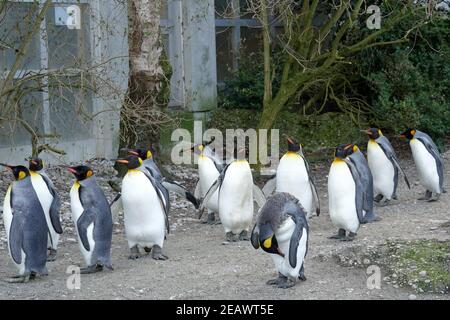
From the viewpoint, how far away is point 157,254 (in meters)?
6.59

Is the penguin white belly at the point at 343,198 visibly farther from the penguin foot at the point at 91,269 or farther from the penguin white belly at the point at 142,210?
the penguin foot at the point at 91,269

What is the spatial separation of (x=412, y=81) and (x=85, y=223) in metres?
6.92

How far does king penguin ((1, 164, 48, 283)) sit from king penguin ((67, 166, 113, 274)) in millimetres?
282

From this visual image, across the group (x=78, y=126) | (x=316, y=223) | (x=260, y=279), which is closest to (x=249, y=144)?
(x=78, y=126)

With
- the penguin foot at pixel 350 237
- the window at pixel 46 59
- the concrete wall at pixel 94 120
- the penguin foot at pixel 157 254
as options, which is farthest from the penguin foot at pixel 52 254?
the concrete wall at pixel 94 120

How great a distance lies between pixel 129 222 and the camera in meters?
6.61

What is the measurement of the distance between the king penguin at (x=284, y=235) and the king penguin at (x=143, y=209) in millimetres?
1349

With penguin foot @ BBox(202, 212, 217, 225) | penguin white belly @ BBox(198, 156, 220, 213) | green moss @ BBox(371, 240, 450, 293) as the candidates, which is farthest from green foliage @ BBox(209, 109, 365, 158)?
green moss @ BBox(371, 240, 450, 293)

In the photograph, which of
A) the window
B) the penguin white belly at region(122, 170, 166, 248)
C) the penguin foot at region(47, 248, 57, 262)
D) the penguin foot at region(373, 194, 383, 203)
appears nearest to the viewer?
the penguin white belly at region(122, 170, 166, 248)

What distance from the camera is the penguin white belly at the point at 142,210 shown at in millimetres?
6520

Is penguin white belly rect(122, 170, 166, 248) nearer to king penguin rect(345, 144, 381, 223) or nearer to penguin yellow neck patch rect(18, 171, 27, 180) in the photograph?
penguin yellow neck patch rect(18, 171, 27, 180)

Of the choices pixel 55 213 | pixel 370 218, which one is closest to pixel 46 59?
pixel 55 213

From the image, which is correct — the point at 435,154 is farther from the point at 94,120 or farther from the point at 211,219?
the point at 94,120

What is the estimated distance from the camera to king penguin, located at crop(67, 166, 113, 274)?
6070 mm
